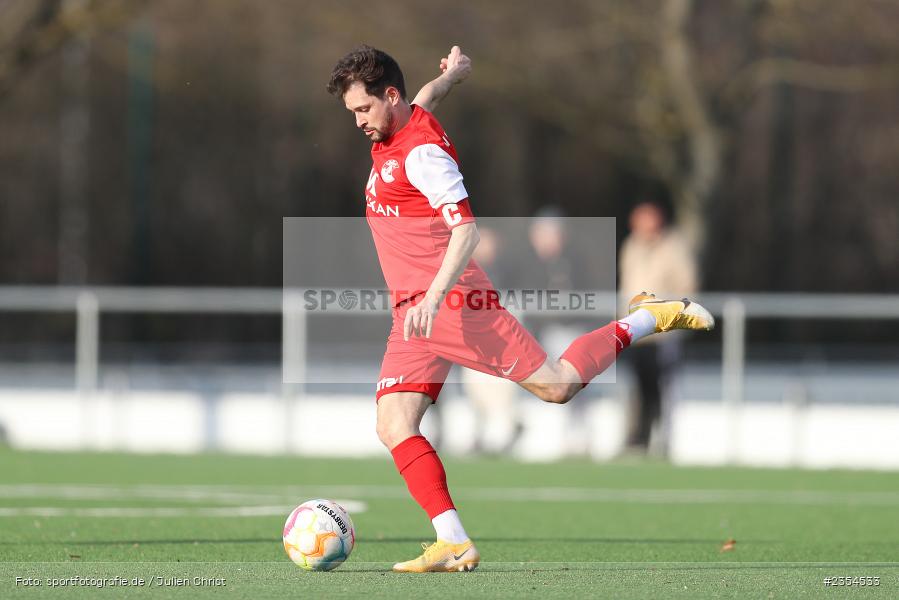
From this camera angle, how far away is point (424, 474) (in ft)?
21.7

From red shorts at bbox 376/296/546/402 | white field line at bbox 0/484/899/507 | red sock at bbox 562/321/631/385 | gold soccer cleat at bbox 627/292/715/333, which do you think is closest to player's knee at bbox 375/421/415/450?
red shorts at bbox 376/296/546/402

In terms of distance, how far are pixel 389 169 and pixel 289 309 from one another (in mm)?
9518

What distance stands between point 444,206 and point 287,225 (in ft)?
69.7

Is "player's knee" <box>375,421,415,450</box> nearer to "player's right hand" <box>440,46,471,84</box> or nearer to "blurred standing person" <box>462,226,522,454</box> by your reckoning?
"player's right hand" <box>440,46,471,84</box>

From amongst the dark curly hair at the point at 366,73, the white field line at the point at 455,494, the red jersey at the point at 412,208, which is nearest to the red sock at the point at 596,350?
the red jersey at the point at 412,208

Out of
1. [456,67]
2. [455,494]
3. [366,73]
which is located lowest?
[455,494]

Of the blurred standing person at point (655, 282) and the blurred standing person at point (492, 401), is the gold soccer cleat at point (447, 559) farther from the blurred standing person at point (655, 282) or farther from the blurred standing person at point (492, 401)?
the blurred standing person at point (492, 401)

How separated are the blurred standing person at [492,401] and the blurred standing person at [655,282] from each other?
1139 mm

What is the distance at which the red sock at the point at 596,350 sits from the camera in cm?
705

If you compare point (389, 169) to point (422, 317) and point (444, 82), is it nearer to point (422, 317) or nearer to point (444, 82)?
point (422, 317)

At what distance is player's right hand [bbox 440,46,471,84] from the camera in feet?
24.4

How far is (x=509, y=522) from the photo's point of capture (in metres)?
9.29

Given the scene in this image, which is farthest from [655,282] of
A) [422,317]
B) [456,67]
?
[422,317]

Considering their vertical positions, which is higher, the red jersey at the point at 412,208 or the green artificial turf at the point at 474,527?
the red jersey at the point at 412,208
